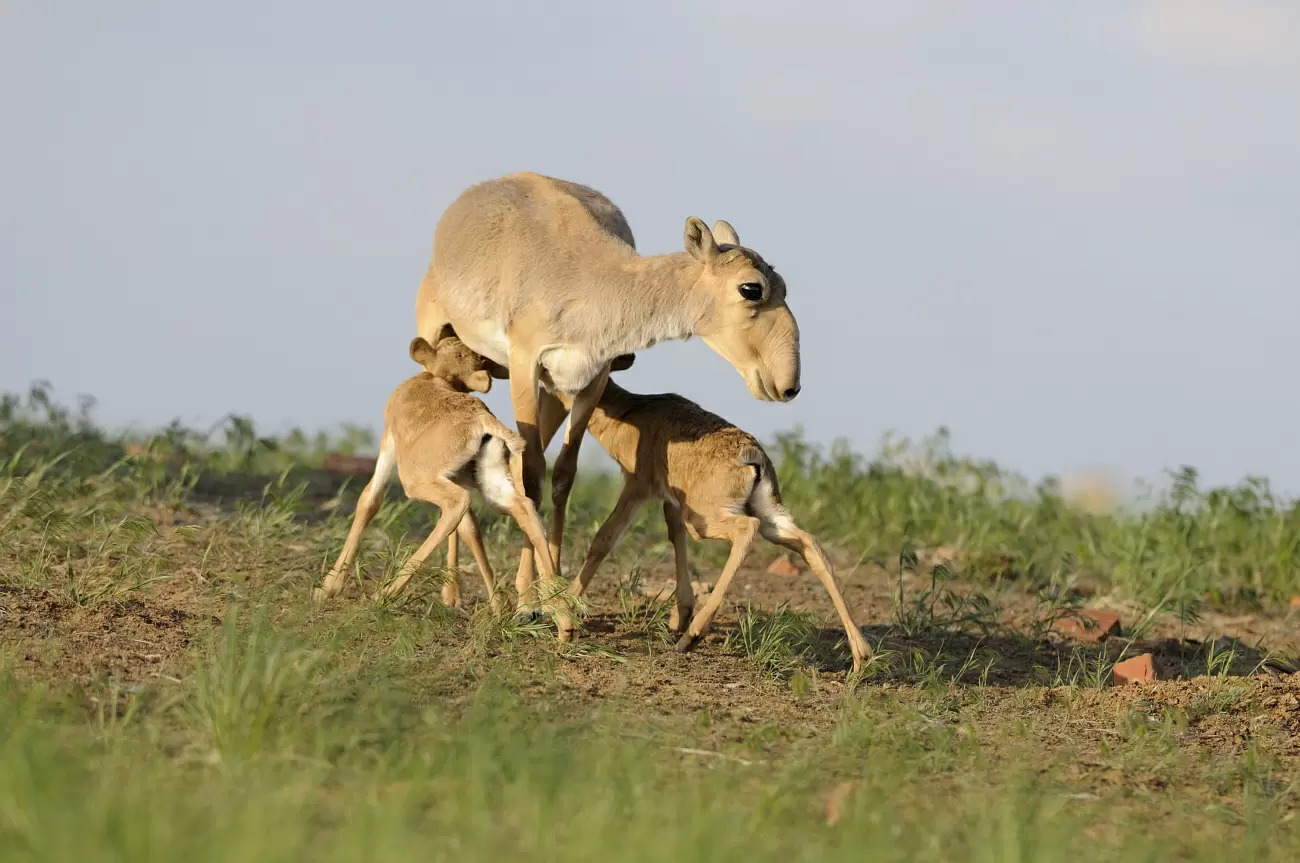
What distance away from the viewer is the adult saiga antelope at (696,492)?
7277 millimetres

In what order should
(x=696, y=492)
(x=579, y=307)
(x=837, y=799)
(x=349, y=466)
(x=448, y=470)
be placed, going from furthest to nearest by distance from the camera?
1. (x=349, y=466)
2. (x=579, y=307)
3. (x=696, y=492)
4. (x=448, y=470)
5. (x=837, y=799)

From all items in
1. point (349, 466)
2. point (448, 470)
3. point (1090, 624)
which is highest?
point (448, 470)

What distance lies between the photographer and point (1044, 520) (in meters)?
12.1

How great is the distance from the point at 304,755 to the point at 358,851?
1225 mm

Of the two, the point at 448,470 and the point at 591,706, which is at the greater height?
the point at 448,470

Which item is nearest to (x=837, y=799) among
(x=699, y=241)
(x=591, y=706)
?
(x=591, y=706)

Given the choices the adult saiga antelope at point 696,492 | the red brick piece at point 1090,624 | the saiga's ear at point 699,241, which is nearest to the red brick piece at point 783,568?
the red brick piece at point 1090,624

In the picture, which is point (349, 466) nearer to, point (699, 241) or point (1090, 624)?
point (699, 241)

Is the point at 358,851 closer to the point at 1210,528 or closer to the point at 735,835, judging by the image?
the point at 735,835

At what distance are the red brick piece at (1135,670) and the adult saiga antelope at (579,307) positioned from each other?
2324 mm

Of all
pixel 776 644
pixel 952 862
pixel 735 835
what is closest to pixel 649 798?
pixel 735 835

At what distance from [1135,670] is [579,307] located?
3472 mm

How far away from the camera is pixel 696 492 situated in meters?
7.50

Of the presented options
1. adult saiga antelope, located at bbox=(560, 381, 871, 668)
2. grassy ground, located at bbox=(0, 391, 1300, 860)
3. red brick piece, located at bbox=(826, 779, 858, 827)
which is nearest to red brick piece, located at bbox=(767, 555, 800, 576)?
grassy ground, located at bbox=(0, 391, 1300, 860)
